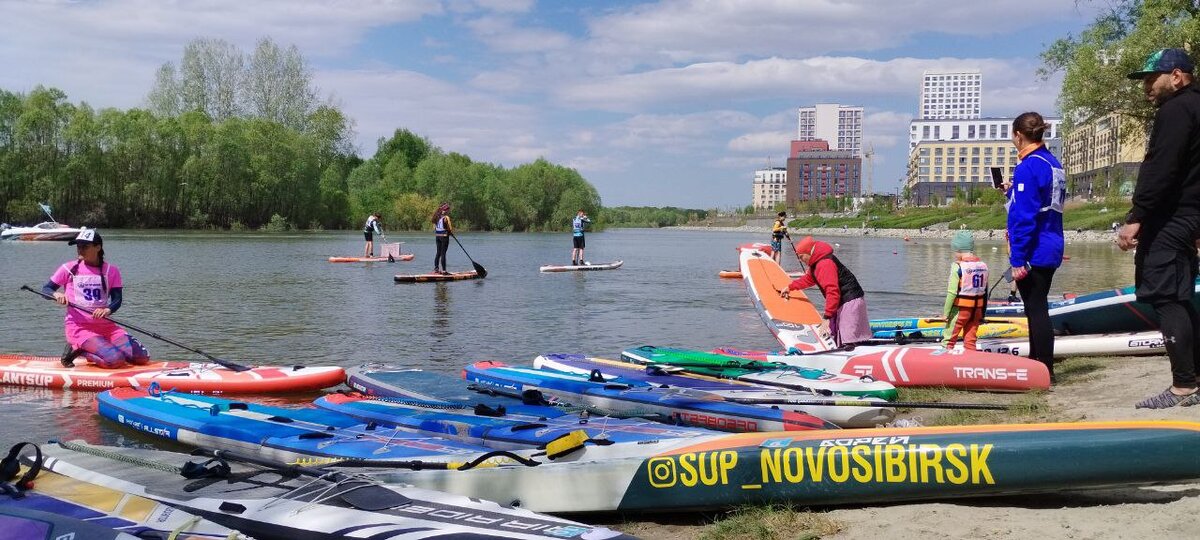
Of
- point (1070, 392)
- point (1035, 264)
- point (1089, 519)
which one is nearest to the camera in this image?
point (1089, 519)

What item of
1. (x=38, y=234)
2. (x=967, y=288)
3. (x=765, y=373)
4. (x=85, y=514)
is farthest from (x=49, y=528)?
(x=38, y=234)

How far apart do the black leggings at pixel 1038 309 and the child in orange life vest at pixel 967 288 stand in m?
1.04

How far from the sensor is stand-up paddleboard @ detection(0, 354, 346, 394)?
1022 cm

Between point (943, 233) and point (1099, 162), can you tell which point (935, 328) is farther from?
point (1099, 162)

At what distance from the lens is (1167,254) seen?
577 centimetres

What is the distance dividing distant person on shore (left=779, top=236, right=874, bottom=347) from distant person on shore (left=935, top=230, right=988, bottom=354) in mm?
1311

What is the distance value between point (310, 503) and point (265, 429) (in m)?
2.67

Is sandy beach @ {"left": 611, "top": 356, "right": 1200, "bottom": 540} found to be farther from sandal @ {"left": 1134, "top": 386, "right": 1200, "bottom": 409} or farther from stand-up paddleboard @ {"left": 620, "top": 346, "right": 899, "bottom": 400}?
stand-up paddleboard @ {"left": 620, "top": 346, "right": 899, "bottom": 400}

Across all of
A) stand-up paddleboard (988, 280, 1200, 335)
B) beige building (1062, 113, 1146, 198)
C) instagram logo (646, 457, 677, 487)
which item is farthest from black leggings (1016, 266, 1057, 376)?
beige building (1062, 113, 1146, 198)

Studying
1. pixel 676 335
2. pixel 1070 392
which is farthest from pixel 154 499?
pixel 676 335

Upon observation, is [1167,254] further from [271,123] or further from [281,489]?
[271,123]

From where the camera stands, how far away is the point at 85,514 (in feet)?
15.4

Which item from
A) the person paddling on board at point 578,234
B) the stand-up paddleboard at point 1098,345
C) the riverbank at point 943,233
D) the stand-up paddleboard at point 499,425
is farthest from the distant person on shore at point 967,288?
the person paddling on board at point 578,234

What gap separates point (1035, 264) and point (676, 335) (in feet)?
29.0
